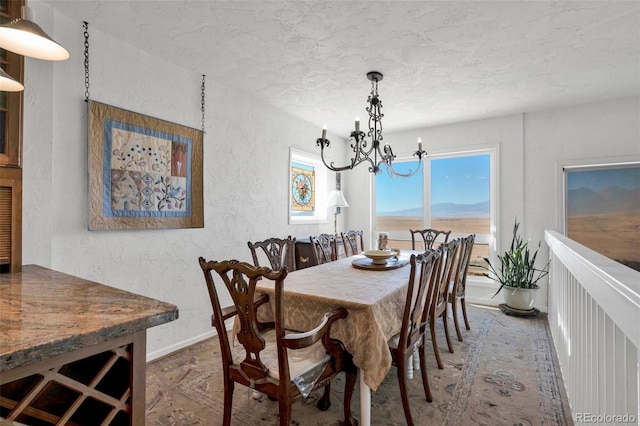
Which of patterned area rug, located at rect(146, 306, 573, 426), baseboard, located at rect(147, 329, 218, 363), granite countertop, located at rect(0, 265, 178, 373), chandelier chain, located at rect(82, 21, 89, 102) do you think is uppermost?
chandelier chain, located at rect(82, 21, 89, 102)

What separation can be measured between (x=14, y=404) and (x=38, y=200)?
5.38 ft

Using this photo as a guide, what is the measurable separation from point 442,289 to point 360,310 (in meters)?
1.28

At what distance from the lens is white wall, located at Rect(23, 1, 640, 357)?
201 cm

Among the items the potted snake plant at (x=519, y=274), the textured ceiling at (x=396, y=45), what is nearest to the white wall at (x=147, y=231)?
the textured ceiling at (x=396, y=45)

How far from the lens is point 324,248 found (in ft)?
10.3

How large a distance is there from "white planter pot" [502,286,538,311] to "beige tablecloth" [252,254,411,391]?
2304mm

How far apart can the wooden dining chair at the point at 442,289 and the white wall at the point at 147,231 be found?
6.55 feet

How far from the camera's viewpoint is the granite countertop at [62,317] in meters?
0.70

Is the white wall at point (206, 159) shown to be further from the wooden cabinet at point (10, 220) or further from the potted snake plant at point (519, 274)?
the wooden cabinet at point (10, 220)

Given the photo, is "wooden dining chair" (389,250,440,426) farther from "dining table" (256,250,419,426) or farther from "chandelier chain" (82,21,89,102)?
"chandelier chain" (82,21,89,102)

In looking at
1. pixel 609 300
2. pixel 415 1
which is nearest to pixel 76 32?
pixel 415 1

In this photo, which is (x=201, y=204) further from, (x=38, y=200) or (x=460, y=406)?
(x=460, y=406)

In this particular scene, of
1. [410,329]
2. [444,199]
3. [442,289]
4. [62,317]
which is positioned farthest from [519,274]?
[62,317]

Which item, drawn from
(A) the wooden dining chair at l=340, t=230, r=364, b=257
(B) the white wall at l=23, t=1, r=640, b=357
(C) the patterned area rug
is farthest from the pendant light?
(A) the wooden dining chair at l=340, t=230, r=364, b=257
